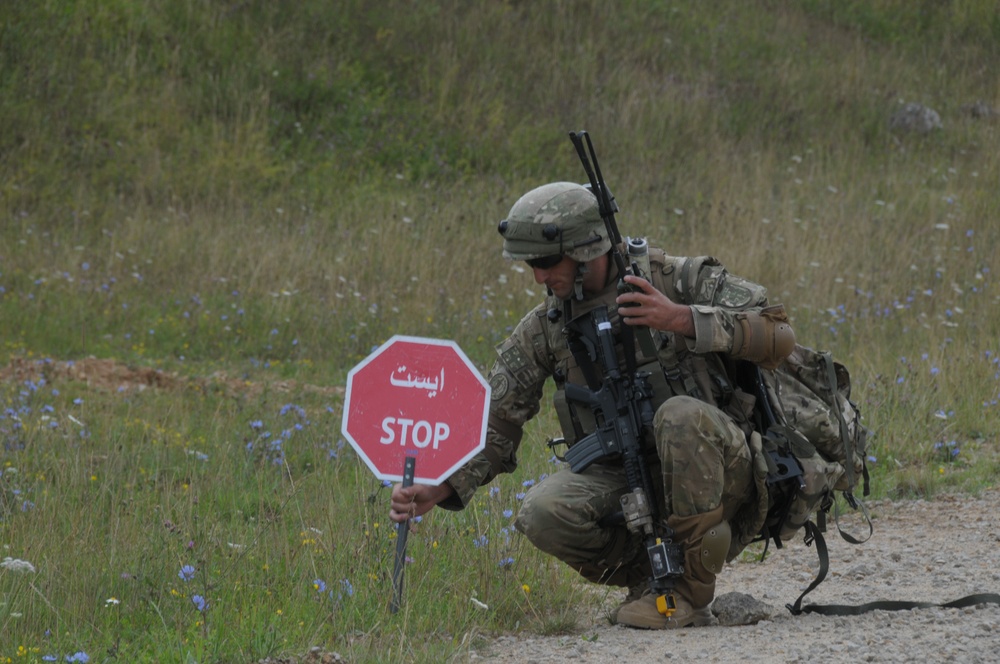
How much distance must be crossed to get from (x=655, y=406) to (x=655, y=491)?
0.31 metres

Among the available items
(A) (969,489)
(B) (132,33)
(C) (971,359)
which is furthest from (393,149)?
(A) (969,489)

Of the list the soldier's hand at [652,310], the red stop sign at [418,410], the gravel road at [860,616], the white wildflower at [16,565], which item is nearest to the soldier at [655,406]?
the soldier's hand at [652,310]

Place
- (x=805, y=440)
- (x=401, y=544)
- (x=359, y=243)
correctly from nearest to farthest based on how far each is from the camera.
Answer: (x=401, y=544) → (x=805, y=440) → (x=359, y=243)

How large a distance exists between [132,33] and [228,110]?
1.41m

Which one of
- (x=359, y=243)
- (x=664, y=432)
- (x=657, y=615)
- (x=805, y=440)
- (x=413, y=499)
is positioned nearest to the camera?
(x=413, y=499)

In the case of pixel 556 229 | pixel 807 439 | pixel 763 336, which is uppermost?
pixel 556 229

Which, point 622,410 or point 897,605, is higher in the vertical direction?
point 622,410

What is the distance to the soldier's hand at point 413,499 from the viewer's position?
3.99m

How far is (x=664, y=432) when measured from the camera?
416 centimetres

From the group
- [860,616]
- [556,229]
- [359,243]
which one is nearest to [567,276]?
[556,229]

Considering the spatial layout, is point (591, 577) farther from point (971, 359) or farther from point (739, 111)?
point (739, 111)

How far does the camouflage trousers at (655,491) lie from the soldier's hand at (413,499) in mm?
335

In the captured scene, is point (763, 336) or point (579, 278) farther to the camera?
point (579, 278)

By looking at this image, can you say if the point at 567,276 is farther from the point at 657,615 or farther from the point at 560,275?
the point at 657,615
